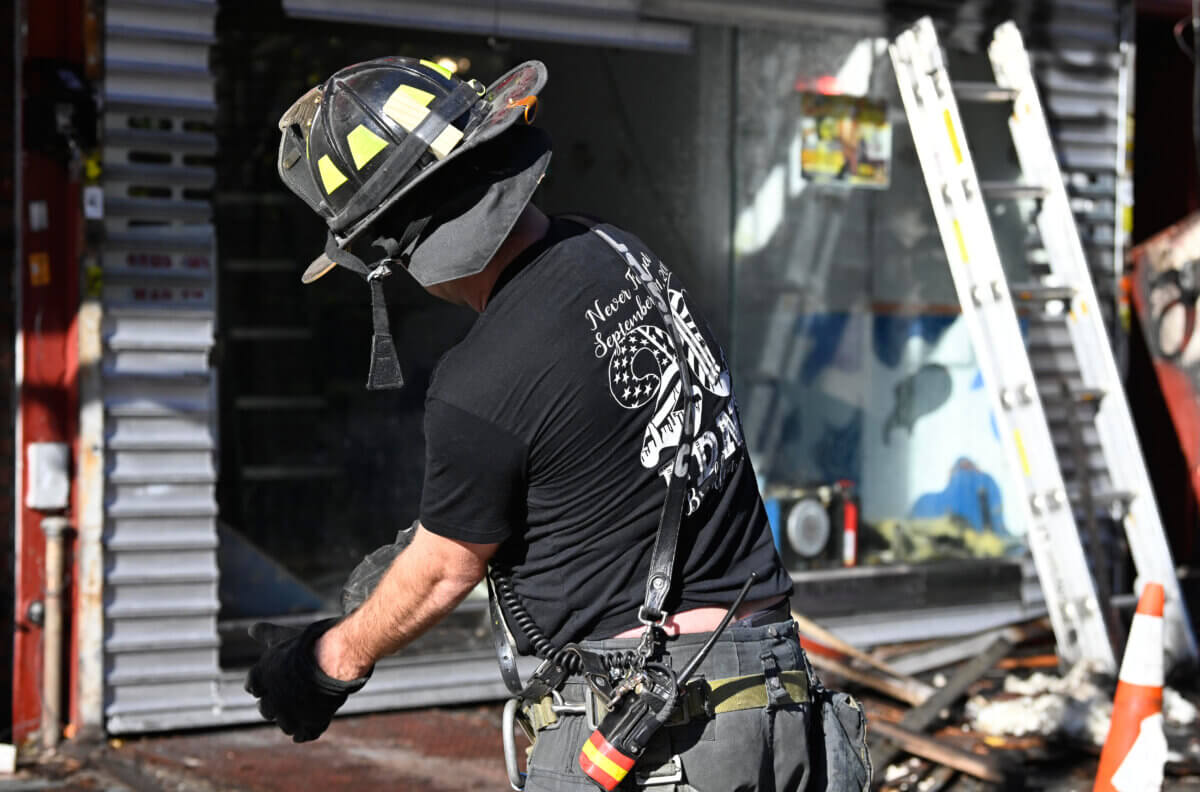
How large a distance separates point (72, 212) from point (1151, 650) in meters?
4.33

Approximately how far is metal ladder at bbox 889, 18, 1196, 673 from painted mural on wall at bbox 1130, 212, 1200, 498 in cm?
40

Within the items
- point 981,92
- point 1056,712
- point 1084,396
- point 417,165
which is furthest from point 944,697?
point 417,165

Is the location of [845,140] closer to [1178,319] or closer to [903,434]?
[903,434]


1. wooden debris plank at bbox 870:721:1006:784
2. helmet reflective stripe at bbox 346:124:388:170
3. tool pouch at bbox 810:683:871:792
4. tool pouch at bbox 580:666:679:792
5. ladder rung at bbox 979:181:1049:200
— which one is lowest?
wooden debris plank at bbox 870:721:1006:784

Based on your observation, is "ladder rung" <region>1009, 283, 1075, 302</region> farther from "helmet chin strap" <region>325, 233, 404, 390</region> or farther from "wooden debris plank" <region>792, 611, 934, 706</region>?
"helmet chin strap" <region>325, 233, 404, 390</region>

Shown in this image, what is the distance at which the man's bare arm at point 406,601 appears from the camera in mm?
2447

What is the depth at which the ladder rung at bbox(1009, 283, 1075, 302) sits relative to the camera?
6.43 metres

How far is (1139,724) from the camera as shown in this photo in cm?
420

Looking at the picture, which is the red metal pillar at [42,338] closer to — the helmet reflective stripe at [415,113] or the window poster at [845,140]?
the helmet reflective stripe at [415,113]

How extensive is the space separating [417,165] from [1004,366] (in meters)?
4.36

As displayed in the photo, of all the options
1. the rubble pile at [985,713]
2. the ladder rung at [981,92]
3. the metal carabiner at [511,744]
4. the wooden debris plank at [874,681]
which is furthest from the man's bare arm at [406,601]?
the ladder rung at [981,92]

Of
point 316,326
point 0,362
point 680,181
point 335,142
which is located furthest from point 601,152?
point 335,142

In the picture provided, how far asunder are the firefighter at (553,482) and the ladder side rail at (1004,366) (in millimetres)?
3768

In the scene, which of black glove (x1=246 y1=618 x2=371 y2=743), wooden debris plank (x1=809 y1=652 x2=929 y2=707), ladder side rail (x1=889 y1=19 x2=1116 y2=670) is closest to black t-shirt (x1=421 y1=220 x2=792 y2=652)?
black glove (x1=246 y1=618 x2=371 y2=743)
